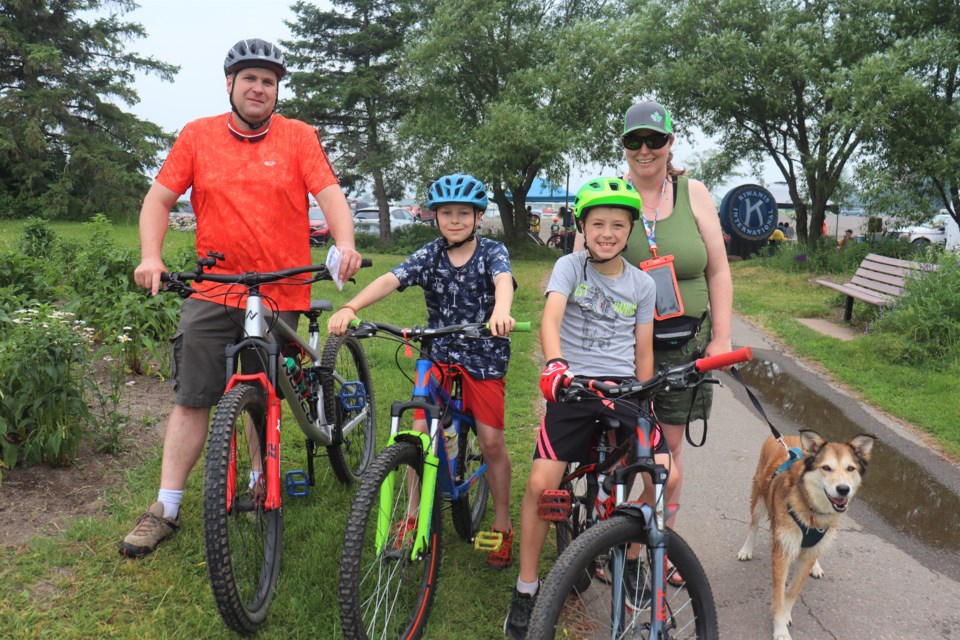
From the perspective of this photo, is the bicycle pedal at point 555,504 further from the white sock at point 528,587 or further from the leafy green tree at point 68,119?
the leafy green tree at point 68,119

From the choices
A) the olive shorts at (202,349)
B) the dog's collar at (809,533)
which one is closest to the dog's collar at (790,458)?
the dog's collar at (809,533)

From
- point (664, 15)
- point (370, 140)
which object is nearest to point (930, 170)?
point (664, 15)

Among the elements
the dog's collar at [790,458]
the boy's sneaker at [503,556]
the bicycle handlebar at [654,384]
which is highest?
the bicycle handlebar at [654,384]

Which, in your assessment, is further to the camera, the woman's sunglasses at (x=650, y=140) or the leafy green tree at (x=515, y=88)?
the leafy green tree at (x=515, y=88)

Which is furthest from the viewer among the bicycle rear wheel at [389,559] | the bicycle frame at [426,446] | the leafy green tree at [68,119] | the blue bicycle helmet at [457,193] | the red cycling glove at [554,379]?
the leafy green tree at [68,119]

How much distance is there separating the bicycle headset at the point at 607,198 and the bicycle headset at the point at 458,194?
55 centimetres

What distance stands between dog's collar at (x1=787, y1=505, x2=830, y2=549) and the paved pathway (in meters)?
0.40

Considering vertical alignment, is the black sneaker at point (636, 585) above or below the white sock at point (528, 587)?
above

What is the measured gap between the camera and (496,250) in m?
3.52

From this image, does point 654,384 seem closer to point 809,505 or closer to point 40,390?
point 809,505

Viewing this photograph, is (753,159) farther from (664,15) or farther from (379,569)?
(379,569)

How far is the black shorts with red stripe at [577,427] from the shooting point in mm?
2820

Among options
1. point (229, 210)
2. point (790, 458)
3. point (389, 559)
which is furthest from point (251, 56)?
point (790, 458)

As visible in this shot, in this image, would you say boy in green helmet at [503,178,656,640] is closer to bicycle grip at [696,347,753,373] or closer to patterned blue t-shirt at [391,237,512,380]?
patterned blue t-shirt at [391,237,512,380]
